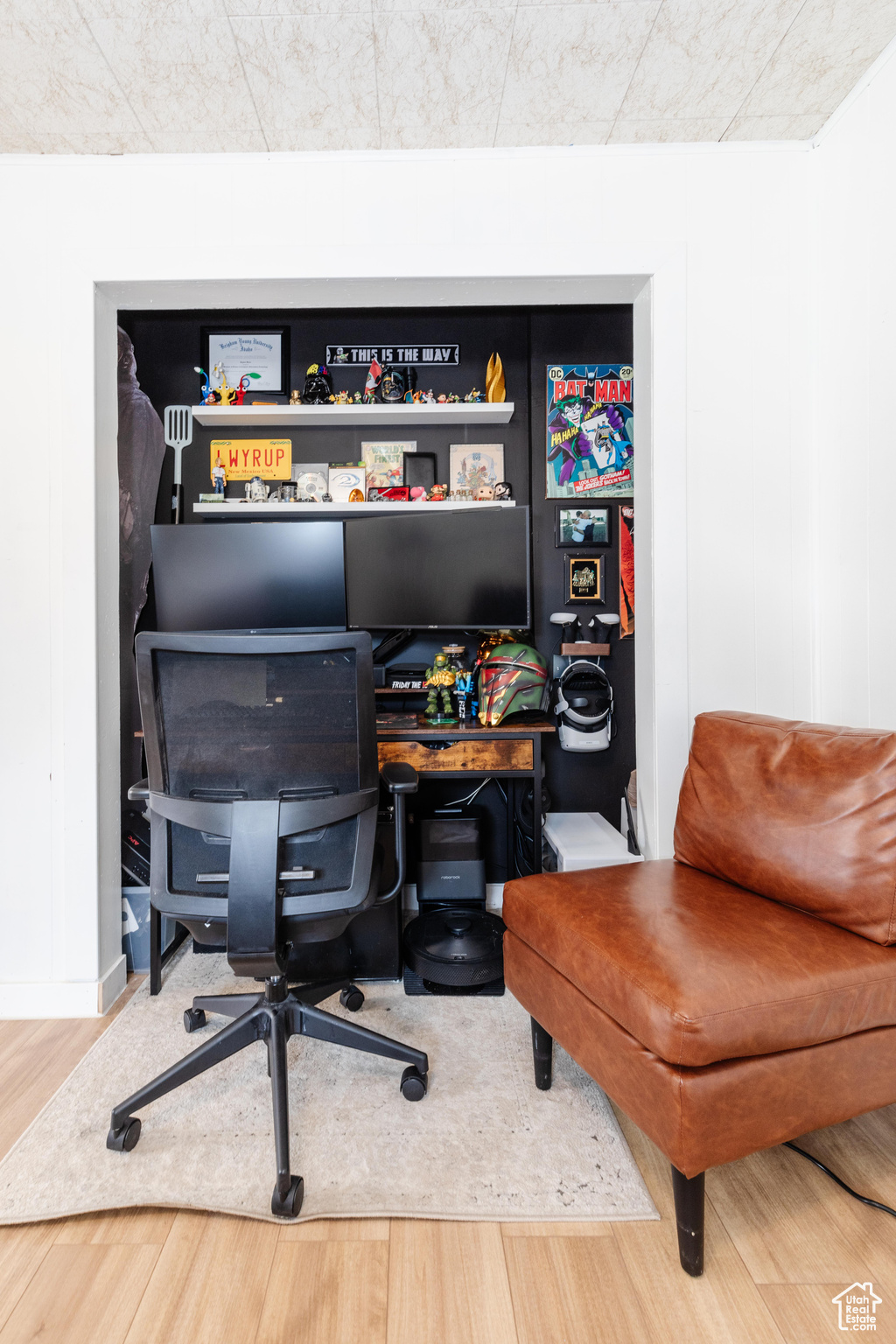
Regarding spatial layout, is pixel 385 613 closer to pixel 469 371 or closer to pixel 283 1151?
pixel 469 371

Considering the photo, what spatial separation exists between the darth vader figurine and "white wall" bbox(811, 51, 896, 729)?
Result: 1.70 metres

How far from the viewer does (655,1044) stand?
1084 mm

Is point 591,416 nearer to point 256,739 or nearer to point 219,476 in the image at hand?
point 219,476

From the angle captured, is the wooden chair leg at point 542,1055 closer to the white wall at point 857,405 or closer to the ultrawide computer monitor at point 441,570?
the white wall at point 857,405

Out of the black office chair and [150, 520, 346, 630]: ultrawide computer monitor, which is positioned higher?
[150, 520, 346, 630]: ultrawide computer monitor

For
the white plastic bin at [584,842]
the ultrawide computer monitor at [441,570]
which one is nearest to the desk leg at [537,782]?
the white plastic bin at [584,842]

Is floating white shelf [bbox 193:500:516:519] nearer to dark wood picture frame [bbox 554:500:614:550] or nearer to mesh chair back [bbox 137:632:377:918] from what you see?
dark wood picture frame [bbox 554:500:614:550]

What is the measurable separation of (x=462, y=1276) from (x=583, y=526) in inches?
93.2

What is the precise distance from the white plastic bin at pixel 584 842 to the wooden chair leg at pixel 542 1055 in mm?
523

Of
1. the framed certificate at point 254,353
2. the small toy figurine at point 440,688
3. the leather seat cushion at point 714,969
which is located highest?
the framed certificate at point 254,353

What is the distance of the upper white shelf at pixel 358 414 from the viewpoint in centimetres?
250

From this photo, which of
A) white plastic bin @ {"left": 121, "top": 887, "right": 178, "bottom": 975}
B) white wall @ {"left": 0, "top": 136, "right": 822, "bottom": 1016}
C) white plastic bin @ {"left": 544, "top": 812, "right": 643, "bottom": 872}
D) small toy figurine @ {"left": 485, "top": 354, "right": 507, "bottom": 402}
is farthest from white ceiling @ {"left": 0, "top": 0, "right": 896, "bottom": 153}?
white plastic bin @ {"left": 121, "top": 887, "right": 178, "bottom": 975}

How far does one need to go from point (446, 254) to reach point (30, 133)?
1248mm

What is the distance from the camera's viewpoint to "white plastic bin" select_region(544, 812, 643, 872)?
7.33ft
